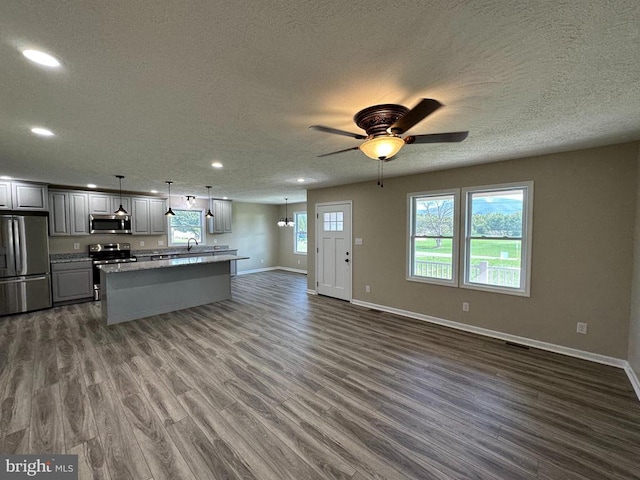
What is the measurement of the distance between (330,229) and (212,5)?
4.89 metres

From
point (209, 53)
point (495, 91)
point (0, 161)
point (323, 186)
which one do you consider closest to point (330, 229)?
point (323, 186)

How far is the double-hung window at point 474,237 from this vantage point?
3.57 meters

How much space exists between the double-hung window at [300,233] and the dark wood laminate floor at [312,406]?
17.8ft

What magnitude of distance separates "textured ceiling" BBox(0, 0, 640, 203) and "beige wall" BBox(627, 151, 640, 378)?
3.34 feet

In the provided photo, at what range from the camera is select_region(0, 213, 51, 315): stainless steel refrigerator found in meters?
4.54

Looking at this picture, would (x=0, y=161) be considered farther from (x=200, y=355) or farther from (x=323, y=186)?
(x=323, y=186)

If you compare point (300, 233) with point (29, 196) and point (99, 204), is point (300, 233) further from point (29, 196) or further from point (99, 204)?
point (29, 196)

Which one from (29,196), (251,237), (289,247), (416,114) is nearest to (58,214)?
(29,196)

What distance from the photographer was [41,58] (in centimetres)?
Result: 141

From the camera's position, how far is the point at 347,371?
287 centimetres

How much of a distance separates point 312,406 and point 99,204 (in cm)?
640

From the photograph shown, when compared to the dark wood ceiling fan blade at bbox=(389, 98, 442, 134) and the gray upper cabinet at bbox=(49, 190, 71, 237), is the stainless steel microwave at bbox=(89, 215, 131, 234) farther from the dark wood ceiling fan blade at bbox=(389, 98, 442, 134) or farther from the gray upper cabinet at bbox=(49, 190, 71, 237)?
the dark wood ceiling fan blade at bbox=(389, 98, 442, 134)

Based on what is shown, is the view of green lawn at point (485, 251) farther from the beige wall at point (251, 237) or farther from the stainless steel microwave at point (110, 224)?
the stainless steel microwave at point (110, 224)

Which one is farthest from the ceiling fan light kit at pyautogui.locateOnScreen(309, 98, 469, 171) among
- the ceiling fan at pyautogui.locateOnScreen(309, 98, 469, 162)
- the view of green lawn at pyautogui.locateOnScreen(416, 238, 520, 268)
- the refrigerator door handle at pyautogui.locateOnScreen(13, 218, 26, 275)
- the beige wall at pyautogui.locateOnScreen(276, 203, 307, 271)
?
the beige wall at pyautogui.locateOnScreen(276, 203, 307, 271)
